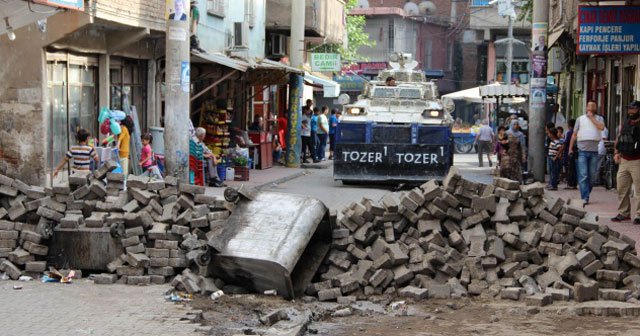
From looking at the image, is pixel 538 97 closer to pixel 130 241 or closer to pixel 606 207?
pixel 606 207

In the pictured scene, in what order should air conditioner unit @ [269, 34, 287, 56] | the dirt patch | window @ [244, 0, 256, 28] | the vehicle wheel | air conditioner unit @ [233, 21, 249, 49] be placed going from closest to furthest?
the dirt patch < air conditioner unit @ [233, 21, 249, 49] < window @ [244, 0, 256, 28] < air conditioner unit @ [269, 34, 287, 56] < the vehicle wheel

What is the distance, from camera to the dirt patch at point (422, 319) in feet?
29.1

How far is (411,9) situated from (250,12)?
36395mm

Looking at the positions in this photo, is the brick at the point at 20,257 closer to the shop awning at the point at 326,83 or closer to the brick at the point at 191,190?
the brick at the point at 191,190

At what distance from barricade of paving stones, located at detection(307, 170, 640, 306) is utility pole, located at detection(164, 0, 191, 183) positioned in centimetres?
545

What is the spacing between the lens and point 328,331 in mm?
8914

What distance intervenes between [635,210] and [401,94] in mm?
10181

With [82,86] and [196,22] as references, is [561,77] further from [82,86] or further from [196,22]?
[82,86]

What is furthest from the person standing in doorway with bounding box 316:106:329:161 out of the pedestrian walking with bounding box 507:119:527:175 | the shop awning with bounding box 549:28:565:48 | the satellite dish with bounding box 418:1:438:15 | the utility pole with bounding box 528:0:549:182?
the satellite dish with bounding box 418:1:438:15

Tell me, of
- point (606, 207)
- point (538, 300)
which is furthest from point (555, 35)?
point (538, 300)

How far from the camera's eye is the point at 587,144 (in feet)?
61.3

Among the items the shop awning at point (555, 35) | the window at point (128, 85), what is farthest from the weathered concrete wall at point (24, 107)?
the shop awning at point (555, 35)

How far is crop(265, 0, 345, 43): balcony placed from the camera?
113 ft

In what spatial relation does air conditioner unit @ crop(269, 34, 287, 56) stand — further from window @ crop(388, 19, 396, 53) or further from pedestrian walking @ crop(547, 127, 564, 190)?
window @ crop(388, 19, 396, 53)
